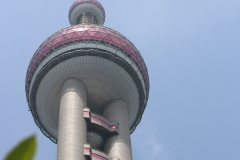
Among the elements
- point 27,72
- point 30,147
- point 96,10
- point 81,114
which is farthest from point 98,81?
point 30,147

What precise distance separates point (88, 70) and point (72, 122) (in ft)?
39.8

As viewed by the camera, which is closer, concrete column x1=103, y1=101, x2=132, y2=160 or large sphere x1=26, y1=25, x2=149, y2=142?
concrete column x1=103, y1=101, x2=132, y2=160

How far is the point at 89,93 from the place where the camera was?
64750mm

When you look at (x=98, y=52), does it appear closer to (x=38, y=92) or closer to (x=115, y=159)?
(x=38, y=92)

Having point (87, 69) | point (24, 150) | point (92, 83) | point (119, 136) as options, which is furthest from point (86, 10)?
point (24, 150)

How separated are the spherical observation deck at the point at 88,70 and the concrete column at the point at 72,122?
9.37 feet

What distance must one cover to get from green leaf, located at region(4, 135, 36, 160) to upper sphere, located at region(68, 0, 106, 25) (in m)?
87.4

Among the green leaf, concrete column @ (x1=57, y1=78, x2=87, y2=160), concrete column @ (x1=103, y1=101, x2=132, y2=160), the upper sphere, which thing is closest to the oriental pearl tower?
concrete column @ (x1=103, y1=101, x2=132, y2=160)

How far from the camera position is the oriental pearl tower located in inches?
2295

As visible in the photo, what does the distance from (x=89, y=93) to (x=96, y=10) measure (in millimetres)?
31080

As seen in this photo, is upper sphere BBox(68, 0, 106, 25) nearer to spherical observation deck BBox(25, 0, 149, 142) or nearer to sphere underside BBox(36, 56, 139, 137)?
spherical observation deck BBox(25, 0, 149, 142)

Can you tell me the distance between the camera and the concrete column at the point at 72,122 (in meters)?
50.8

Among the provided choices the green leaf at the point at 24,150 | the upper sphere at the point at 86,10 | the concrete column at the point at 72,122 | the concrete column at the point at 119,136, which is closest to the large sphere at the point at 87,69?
the concrete column at the point at 119,136

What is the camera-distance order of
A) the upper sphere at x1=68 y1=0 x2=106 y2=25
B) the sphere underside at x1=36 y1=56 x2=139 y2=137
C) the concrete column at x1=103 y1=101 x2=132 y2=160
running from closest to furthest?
the concrete column at x1=103 y1=101 x2=132 y2=160 → the sphere underside at x1=36 y1=56 x2=139 y2=137 → the upper sphere at x1=68 y1=0 x2=106 y2=25
